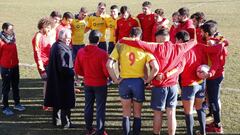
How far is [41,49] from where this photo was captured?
8938 millimetres

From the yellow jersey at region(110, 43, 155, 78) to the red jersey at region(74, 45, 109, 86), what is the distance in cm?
34

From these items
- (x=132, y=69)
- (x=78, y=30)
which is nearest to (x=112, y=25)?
(x=78, y=30)

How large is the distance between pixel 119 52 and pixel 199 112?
1.97m

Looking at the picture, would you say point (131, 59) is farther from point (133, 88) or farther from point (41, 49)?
point (41, 49)

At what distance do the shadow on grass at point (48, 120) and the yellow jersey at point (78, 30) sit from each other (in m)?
2.34

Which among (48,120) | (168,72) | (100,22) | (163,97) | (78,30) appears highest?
(100,22)

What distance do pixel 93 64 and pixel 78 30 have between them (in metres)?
5.18

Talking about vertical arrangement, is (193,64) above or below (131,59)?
below

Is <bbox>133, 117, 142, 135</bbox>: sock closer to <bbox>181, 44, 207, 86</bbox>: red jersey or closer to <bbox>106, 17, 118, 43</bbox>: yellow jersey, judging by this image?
<bbox>181, 44, 207, 86</bbox>: red jersey

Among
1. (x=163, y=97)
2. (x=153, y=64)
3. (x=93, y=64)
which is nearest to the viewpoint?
(x=153, y=64)

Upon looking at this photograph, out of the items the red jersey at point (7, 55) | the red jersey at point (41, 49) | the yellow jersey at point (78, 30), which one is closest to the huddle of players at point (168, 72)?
the red jersey at point (41, 49)

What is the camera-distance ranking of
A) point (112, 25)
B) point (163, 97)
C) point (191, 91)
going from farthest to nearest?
point (112, 25)
point (191, 91)
point (163, 97)

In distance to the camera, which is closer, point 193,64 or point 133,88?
point 133,88

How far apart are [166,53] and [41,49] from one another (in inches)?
129
